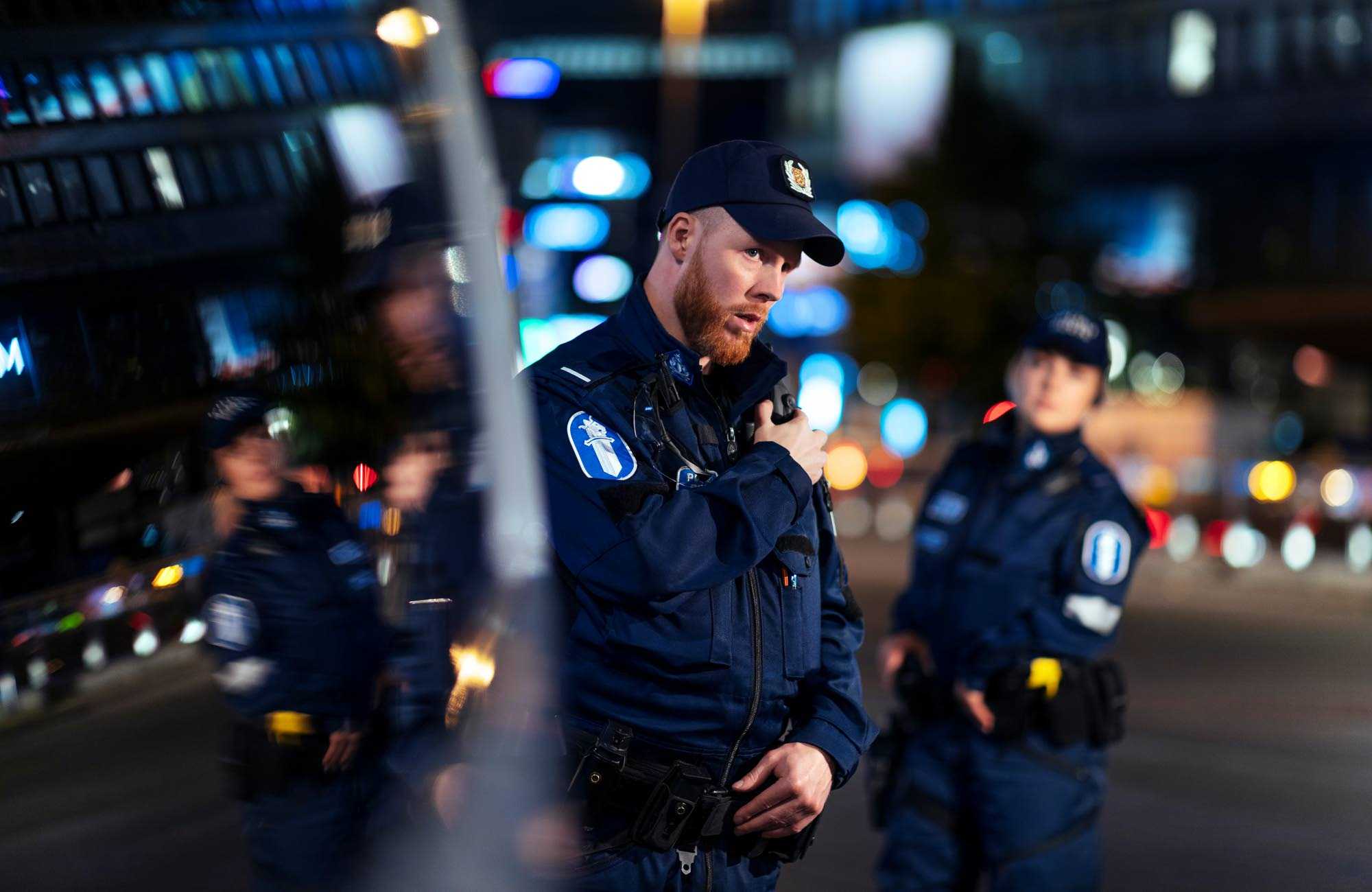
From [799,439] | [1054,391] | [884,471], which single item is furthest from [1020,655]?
[884,471]

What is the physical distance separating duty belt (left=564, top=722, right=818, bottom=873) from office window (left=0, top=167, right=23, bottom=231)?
1054 mm

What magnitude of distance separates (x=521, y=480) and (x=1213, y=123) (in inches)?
1685

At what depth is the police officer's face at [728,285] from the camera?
7.26 ft

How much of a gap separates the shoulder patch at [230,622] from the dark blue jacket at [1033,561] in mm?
2393

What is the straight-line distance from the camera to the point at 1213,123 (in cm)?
4022

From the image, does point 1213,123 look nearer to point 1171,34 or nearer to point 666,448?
point 1171,34

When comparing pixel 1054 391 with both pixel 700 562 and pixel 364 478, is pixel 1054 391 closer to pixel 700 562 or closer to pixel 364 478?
pixel 700 562

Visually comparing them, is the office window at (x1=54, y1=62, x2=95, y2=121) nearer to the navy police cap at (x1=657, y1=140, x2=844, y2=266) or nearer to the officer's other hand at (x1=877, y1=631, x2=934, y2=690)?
the navy police cap at (x1=657, y1=140, x2=844, y2=266)

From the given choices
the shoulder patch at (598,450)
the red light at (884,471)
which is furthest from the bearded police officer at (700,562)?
the red light at (884,471)

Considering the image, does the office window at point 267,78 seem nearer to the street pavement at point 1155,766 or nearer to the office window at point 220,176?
the office window at point 220,176

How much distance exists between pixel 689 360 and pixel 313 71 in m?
0.87

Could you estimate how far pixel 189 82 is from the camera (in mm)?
1447

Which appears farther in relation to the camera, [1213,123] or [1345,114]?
[1213,123]

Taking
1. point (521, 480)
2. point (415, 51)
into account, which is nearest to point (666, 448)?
point (521, 480)
